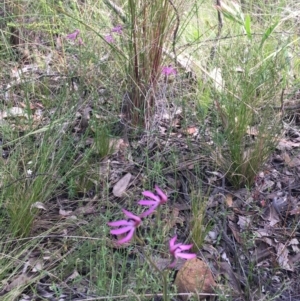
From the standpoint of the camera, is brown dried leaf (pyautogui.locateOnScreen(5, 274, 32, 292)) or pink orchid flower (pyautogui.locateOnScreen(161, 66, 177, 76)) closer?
brown dried leaf (pyautogui.locateOnScreen(5, 274, 32, 292))

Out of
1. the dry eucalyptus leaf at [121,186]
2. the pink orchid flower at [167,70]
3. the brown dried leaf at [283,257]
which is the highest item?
the pink orchid flower at [167,70]

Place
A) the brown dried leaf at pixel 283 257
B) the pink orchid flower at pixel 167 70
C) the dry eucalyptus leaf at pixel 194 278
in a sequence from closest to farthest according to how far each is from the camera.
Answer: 1. the dry eucalyptus leaf at pixel 194 278
2. the brown dried leaf at pixel 283 257
3. the pink orchid flower at pixel 167 70

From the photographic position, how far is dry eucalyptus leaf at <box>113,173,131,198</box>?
2162 millimetres

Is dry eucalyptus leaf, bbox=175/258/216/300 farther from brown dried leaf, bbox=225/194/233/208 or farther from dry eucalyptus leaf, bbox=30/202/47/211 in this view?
dry eucalyptus leaf, bbox=30/202/47/211

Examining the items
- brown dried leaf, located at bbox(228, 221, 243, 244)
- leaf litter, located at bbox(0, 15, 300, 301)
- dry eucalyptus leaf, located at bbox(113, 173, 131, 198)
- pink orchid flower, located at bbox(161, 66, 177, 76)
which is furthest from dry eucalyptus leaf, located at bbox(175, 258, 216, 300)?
pink orchid flower, located at bbox(161, 66, 177, 76)

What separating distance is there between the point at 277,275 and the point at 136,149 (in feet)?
2.94

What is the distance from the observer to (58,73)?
2996 millimetres

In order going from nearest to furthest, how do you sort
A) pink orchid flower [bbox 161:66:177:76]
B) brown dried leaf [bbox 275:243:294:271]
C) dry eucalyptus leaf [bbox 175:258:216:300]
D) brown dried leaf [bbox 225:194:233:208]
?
dry eucalyptus leaf [bbox 175:258:216:300]
brown dried leaf [bbox 275:243:294:271]
brown dried leaf [bbox 225:194:233:208]
pink orchid flower [bbox 161:66:177:76]

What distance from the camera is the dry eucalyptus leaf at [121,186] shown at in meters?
2.16

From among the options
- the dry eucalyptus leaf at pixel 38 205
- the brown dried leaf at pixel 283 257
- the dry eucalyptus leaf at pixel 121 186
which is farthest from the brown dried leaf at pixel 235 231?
the dry eucalyptus leaf at pixel 38 205

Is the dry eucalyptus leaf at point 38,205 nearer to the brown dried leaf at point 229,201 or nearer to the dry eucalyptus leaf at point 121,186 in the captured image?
the dry eucalyptus leaf at point 121,186

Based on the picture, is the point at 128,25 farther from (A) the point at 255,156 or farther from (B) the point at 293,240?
(B) the point at 293,240

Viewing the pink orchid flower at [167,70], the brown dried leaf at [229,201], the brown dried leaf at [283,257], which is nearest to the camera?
the brown dried leaf at [283,257]

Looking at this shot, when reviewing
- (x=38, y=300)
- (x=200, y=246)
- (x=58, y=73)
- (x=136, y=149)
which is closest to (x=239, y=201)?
(x=200, y=246)
